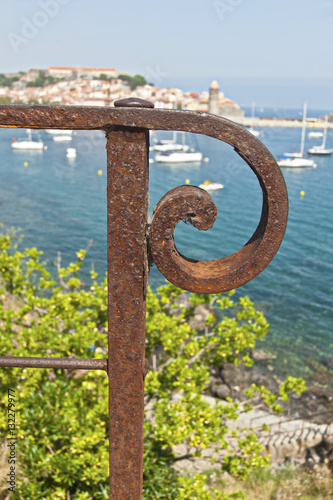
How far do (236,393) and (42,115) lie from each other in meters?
11.9

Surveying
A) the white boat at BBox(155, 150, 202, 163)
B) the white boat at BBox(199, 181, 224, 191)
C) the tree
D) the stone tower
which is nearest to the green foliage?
the white boat at BBox(199, 181, 224, 191)

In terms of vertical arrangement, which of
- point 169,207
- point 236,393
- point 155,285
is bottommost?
point 236,393

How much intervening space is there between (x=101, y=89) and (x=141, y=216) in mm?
82105

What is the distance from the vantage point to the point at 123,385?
109cm

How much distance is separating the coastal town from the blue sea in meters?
28.0

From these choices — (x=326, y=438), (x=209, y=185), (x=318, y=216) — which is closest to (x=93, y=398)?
(x=326, y=438)

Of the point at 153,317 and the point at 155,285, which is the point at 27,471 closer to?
the point at 153,317

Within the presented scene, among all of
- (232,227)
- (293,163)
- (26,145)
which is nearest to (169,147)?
(293,163)

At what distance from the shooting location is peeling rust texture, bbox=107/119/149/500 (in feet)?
3.30

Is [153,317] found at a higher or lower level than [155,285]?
higher

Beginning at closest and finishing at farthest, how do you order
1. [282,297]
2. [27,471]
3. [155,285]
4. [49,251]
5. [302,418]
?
[27,471]
[302,418]
[155,285]
[282,297]
[49,251]

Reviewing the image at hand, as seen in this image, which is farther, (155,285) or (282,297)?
(282,297)

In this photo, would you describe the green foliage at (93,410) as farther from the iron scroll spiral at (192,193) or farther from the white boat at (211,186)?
the white boat at (211,186)

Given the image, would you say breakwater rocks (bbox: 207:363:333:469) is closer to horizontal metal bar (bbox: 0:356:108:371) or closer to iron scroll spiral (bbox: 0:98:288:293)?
horizontal metal bar (bbox: 0:356:108:371)
